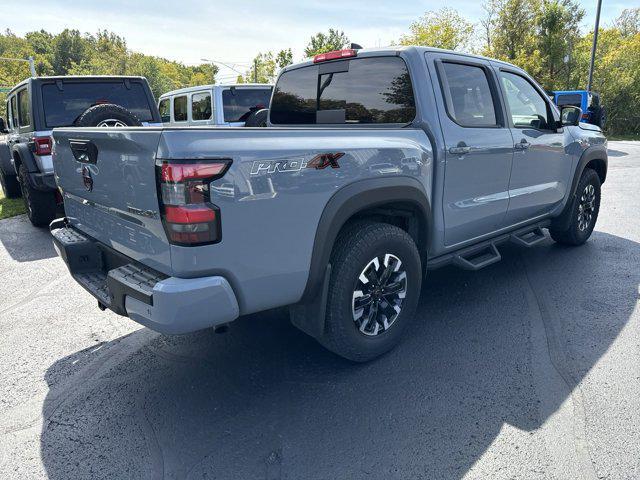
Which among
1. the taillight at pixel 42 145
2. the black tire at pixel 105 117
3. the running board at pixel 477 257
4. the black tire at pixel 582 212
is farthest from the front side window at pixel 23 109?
the black tire at pixel 582 212

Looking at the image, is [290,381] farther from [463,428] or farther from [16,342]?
[16,342]

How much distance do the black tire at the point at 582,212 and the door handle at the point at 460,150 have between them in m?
2.36

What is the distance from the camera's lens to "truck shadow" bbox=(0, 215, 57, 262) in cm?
564

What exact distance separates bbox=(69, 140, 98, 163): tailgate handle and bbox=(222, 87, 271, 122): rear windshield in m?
7.14

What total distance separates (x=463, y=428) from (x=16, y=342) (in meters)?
3.18

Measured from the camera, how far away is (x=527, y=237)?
4.55 m

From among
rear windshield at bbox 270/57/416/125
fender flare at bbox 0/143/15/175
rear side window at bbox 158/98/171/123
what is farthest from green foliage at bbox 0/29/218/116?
rear windshield at bbox 270/57/416/125

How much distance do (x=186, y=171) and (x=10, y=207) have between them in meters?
8.18

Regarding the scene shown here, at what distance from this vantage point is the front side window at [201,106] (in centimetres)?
982

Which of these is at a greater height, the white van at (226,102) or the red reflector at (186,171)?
the white van at (226,102)

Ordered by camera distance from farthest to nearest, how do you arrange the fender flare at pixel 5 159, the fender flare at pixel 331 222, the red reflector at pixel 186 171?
the fender flare at pixel 5 159
the fender flare at pixel 331 222
the red reflector at pixel 186 171

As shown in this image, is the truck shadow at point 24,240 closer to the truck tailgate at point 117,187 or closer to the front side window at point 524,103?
the truck tailgate at point 117,187

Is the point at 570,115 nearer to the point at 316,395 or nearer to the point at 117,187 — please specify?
the point at 316,395

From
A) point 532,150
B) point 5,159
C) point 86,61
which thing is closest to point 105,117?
point 5,159
